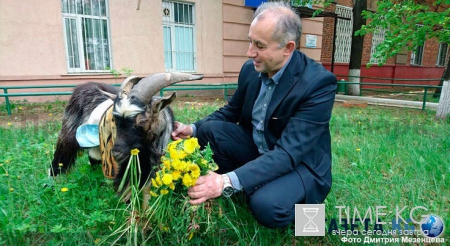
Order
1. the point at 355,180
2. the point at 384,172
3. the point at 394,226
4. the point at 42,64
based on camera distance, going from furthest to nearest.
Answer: the point at 42,64 → the point at 384,172 → the point at 355,180 → the point at 394,226

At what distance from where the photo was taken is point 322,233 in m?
1.96

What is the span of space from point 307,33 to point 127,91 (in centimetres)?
990

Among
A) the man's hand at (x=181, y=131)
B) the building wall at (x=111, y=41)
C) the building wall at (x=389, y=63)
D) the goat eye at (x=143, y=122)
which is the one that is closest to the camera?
the goat eye at (x=143, y=122)

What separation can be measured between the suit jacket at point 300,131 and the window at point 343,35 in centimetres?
1126

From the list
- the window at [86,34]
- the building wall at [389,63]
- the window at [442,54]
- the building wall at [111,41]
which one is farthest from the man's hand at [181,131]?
the window at [442,54]

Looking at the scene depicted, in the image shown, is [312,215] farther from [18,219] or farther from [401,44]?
[401,44]

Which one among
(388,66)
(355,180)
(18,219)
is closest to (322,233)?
(355,180)

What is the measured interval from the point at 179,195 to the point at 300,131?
790mm

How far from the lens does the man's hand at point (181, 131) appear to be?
7.99 feet

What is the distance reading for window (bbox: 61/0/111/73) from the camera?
7035mm

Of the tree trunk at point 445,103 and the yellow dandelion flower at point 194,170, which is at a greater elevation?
the yellow dandelion flower at point 194,170

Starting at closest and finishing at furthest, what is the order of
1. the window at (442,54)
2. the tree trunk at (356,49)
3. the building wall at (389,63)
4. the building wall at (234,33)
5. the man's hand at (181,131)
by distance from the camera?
the man's hand at (181,131), the building wall at (234,33), the tree trunk at (356,49), the building wall at (389,63), the window at (442,54)

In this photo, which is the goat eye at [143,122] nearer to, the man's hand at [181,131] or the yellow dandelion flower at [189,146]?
the man's hand at [181,131]

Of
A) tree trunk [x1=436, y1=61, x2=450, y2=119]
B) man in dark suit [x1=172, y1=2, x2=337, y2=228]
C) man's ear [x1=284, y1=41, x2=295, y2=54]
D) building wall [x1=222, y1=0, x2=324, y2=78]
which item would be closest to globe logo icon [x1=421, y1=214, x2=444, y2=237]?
man in dark suit [x1=172, y1=2, x2=337, y2=228]
